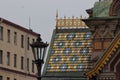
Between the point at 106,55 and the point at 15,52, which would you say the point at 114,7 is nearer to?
the point at 106,55

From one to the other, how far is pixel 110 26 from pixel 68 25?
772 cm

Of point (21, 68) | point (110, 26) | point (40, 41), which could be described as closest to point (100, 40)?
point (110, 26)

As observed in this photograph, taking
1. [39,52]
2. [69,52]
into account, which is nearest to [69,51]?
[69,52]

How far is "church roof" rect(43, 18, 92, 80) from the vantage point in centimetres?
4894

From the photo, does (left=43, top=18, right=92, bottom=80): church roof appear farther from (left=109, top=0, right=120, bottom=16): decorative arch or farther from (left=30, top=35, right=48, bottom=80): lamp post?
(left=30, top=35, right=48, bottom=80): lamp post

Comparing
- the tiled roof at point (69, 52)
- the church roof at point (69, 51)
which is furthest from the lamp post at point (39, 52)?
the tiled roof at point (69, 52)

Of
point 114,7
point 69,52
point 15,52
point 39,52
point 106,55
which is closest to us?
point 39,52

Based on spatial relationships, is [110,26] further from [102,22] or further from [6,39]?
[6,39]

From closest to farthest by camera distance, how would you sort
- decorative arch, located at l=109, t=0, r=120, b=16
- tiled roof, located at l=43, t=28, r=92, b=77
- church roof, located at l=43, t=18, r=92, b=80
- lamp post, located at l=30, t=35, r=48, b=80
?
lamp post, located at l=30, t=35, r=48, b=80, decorative arch, located at l=109, t=0, r=120, b=16, church roof, located at l=43, t=18, r=92, b=80, tiled roof, located at l=43, t=28, r=92, b=77

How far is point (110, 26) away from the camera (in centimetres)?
4356

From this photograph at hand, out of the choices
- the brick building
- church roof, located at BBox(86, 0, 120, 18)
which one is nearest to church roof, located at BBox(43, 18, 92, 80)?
church roof, located at BBox(86, 0, 120, 18)

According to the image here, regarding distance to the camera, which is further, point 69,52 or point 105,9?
point 69,52

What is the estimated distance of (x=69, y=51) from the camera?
164 feet

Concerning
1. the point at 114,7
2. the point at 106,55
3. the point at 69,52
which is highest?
the point at 114,7
